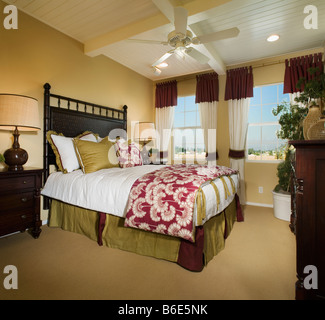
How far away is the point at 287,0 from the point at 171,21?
1339 mm

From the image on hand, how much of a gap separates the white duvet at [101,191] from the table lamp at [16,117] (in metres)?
0.48

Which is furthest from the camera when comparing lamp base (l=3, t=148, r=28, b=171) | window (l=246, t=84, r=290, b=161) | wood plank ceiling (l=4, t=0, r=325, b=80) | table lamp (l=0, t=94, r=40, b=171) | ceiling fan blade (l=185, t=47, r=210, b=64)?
window (l=246, t=84, r=290, b=161)

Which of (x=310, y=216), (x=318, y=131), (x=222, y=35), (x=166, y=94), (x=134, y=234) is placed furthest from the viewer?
(x=166, y=94)

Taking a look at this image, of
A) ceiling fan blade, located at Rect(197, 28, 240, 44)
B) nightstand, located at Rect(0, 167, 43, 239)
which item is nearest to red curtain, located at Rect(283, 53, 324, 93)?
ceiling fan blade, located at Rect(197, 28, 240, 44)

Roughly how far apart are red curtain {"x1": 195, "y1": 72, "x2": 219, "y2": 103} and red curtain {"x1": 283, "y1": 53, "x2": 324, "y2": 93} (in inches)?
48.2

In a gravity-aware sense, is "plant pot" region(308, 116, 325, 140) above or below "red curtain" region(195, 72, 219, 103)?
below

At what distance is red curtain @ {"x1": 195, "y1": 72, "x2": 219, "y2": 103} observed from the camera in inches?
158

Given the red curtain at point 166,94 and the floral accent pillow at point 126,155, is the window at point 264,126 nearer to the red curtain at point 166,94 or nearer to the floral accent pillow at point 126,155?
the red curtain at point 166,94

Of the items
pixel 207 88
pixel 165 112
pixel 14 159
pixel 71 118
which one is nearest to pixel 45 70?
pixel 71 118

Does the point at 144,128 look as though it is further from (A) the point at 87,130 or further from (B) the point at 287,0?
(B) the point at 287,0

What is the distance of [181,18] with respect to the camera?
1.94 meters

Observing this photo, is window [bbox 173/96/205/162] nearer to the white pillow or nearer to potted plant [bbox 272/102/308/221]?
potted plant [bbox 272/102/308/221]

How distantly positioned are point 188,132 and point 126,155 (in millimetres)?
2116

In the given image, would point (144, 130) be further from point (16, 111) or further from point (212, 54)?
point (16, 111)
